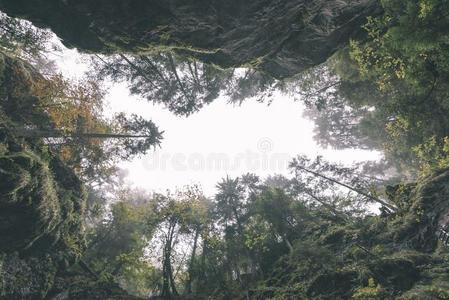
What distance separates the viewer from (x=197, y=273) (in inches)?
788

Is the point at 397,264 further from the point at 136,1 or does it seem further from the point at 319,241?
the point at 136,1

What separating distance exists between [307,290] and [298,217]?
7.76 metres

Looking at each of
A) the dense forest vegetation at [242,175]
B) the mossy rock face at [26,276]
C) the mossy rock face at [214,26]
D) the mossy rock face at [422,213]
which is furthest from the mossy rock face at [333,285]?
the mossy rock face at [26,276]

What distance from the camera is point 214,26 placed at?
13203 mm

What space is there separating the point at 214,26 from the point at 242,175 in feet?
49.1

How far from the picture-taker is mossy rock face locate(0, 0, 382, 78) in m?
12.1

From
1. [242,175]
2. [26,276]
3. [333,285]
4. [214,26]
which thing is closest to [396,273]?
[333,285]

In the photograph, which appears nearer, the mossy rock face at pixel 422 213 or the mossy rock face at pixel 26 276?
the mossy rock face at pixel 422 213

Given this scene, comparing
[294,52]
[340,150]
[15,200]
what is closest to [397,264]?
[294,52]

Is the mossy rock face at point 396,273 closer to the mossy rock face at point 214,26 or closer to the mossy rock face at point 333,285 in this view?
the mossy rock face at point 333,285

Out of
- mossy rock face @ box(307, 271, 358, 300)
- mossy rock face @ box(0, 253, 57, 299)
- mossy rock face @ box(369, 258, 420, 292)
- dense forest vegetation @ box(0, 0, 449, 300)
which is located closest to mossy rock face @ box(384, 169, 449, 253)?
dense forest vegetation @ box(0, 0, 449, 300)

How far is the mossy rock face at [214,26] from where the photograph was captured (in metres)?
12.1

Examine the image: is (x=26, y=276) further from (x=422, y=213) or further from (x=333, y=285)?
(x=422, y=213)

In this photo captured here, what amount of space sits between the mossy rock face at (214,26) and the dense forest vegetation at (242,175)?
66 mm
